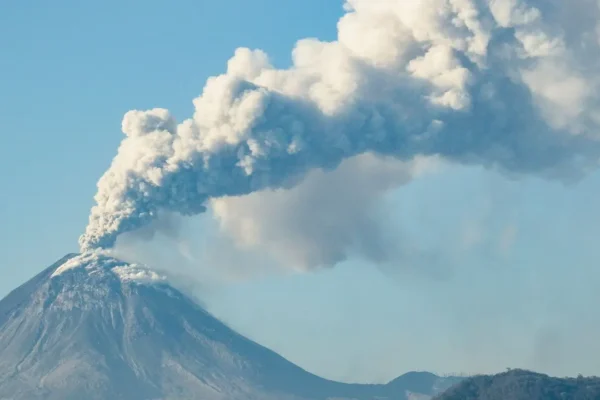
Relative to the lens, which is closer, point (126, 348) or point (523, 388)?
point (523, 388)

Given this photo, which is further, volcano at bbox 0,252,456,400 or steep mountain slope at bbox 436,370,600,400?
volcano at bbox 0,252,456,400

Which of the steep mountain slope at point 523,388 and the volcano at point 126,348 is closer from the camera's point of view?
the steep mountain slope at point 523,388

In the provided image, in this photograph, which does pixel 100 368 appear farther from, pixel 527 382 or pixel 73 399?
pixel 527 382

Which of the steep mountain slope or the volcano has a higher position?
the volcano

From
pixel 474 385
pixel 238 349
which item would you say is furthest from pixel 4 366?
pixel 474 385

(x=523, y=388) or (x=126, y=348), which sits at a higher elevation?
(x=126, y=348)

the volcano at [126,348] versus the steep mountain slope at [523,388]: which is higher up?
the volcano at [126,348]
